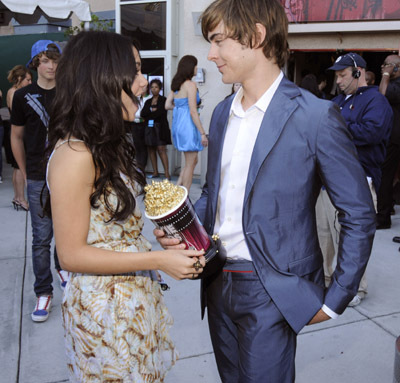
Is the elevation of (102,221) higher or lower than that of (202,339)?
higher

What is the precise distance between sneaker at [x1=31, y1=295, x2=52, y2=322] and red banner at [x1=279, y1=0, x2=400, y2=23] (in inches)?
252

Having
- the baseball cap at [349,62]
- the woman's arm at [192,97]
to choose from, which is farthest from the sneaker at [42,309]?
the woman's arm at [192,97]

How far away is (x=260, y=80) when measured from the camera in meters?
1.83

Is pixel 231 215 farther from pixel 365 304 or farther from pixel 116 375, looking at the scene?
pixel 365 304

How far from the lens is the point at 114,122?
5.65ft

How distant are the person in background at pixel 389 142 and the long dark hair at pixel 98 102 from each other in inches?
198

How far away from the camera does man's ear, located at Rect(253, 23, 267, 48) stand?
1.75m

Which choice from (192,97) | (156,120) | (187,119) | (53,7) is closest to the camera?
(192,97)

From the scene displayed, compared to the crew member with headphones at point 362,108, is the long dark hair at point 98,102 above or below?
above

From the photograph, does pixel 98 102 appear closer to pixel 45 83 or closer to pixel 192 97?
pixel 45 83

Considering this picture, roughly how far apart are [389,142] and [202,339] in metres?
4.01

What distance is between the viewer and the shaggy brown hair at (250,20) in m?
1.74

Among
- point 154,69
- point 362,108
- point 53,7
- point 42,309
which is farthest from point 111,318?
point 154,69

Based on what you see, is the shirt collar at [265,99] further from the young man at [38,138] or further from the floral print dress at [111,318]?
the young man at [38,138]
